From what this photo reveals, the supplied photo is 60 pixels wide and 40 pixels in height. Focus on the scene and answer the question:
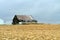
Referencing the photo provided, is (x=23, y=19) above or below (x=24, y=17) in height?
below

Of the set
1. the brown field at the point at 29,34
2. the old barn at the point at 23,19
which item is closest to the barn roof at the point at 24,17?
the old barn at the point at 23,19

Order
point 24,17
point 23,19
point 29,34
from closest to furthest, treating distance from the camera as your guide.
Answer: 1. point 29,34
2. point 23,19
3. point 24,17

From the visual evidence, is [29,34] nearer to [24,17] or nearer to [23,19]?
[23,19]

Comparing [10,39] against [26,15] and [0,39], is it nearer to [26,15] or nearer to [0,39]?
[0,39]

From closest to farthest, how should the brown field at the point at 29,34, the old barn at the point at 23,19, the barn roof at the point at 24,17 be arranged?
1. the brown field at the point at 29,34
2. the old barn at the point at 23,19
3. the barn roof at the point at 24,17

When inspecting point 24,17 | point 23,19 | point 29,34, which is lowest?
point 29,34

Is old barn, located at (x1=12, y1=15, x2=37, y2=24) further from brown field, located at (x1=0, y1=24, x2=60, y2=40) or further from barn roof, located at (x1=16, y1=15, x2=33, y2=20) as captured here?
brown field, located at (x1=0, y1=24, x2=60, y2=40)

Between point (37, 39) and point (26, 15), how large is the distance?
66.8 meters

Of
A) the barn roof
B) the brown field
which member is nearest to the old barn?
the barn roof

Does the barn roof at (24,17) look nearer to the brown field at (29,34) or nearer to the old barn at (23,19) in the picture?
the old barn at (23,19)

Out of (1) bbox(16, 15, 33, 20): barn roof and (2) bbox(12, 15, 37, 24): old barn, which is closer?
(2) bbox(12, 15, 37, 24): old barn

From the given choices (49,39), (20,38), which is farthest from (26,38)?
(49,39)

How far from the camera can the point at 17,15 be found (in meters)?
84.2

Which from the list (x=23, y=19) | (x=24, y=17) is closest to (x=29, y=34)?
(x=23, y=19)
